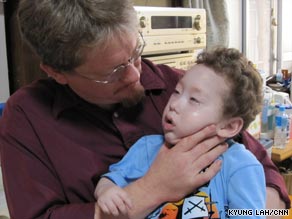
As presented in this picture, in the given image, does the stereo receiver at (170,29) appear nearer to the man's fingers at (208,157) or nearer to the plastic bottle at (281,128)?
the plastic bottle at (281,128)

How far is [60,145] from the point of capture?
1.08 m

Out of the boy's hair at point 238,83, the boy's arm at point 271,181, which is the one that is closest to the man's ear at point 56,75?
the boy's hair at point 238,83

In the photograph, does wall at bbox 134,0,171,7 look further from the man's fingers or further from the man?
the man's fingers

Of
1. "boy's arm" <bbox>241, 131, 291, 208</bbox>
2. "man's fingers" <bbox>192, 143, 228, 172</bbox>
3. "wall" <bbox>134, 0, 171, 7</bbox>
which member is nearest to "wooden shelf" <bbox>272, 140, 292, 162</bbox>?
"boy's arm" <bbox>241, 131, 291, 208</bbox>

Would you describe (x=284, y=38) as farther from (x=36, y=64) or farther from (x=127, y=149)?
(x=127, y=149)

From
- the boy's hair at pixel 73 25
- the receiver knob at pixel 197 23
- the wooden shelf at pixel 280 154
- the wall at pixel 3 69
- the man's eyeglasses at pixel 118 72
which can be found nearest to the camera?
the boy's hair at pixel 73 25

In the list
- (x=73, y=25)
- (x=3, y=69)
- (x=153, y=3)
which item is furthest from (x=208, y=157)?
(x=153, y=3)

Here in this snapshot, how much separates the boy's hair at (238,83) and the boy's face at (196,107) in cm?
2

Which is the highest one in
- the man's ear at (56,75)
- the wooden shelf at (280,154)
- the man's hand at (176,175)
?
the man's ear at (56,75)

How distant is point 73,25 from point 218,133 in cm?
47

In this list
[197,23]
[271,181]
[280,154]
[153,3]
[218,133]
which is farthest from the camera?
[153,3]

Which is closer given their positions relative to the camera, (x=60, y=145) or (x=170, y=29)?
(x=60, y=145)

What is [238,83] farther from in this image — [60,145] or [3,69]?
[3,69]

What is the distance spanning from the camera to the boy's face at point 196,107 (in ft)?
3.42
